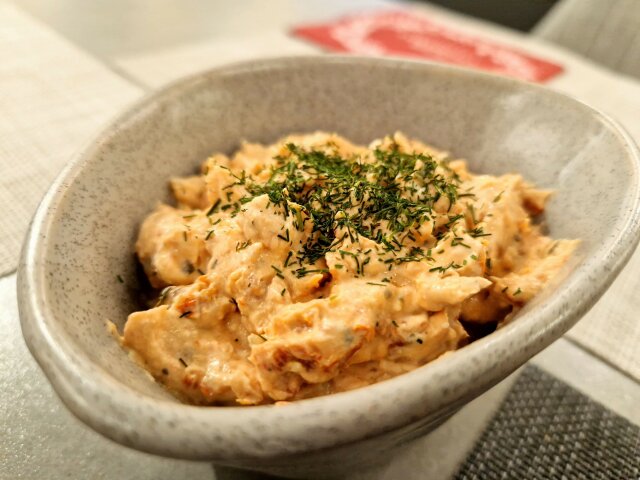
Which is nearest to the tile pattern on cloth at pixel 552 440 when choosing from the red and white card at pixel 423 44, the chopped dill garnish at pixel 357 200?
the chopped dill garnish at pixel 357 200

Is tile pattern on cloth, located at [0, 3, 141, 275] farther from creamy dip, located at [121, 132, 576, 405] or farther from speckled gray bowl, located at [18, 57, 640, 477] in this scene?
creamy dip, located at [121, 132, 576, 405]

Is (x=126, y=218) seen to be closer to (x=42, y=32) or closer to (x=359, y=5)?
(x=42, y=32)

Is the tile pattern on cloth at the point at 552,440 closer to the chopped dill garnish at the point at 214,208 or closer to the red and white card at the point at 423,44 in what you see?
the chopped dill garnish at the point at 214,208

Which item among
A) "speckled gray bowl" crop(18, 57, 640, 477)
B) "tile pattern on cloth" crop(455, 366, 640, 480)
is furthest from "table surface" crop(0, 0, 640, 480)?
"speckled gray bowl" crop(18, 57, 640, 477)

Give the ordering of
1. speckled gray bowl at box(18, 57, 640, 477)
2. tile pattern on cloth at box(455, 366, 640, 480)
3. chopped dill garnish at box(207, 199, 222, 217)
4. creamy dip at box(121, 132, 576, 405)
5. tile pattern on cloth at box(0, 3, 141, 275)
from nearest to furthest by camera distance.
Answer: speckled gray bowl at box(18, 57, 640, 477)
creamy dip at box(121, 132, 576, 405)
tile pattern on cloth at box(455, 366, 640, 480)
chopped dill garnish at box(207, 199, 222, 217)
tile pattern on cloth at box(0, 3, 141, 275)

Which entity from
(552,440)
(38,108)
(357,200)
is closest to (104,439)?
(357,200)

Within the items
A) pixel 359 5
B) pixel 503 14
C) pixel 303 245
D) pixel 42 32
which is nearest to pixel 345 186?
pixel 303 245
